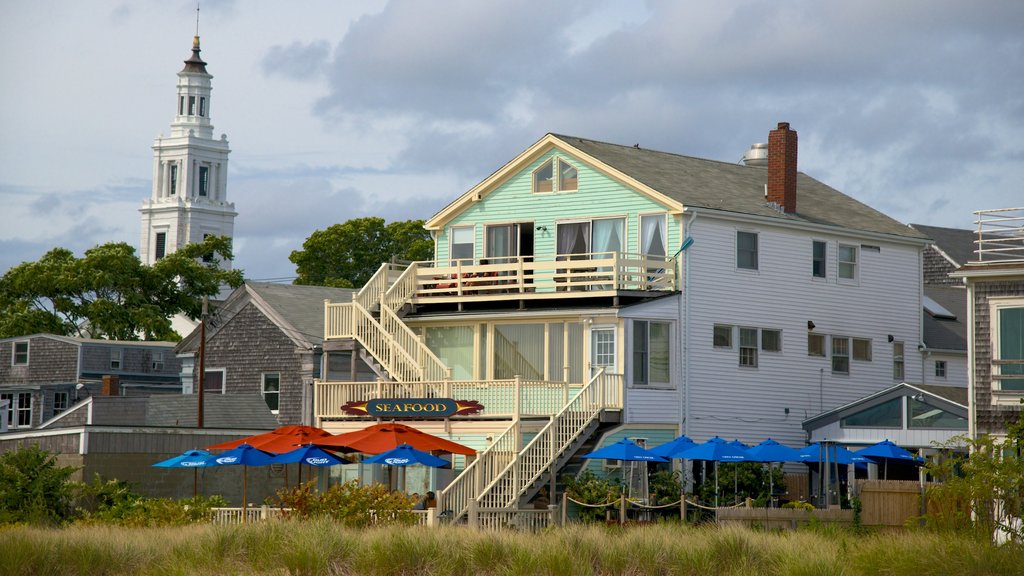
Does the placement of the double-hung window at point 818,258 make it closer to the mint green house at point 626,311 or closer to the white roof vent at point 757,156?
the mint green house at point 626,311

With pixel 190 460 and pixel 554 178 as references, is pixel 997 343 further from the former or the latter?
pixel 190 460

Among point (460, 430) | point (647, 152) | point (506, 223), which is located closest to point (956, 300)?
point (647, 152)

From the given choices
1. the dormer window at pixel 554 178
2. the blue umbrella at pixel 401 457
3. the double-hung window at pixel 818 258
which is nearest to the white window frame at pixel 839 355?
the double-hung window at pixel 818 258

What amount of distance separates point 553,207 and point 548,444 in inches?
346

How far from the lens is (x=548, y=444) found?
3794 centimetres

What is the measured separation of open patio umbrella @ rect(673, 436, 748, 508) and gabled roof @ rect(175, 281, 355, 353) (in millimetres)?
15556

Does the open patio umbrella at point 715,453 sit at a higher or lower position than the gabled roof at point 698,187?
lower

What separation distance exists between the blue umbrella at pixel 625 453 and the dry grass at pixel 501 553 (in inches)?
373

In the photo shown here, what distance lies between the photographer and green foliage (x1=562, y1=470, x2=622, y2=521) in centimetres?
3738

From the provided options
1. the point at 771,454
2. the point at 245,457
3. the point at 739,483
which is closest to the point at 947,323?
the point at 739,483

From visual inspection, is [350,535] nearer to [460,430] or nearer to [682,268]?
[460,430]

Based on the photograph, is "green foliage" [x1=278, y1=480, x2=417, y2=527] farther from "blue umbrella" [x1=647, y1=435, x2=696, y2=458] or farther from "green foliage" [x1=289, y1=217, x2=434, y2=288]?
"green foliage" [x1=289, y1=217, x2=434, y2=288]

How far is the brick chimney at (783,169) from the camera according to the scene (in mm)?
45031

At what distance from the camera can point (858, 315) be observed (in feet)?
150
